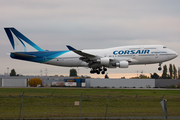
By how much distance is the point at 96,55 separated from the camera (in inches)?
2151

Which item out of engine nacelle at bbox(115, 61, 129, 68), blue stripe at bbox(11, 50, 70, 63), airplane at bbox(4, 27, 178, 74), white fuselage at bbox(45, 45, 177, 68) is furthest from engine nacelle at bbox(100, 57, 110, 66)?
blue stripe at bbox(11, 50, 70, 63)

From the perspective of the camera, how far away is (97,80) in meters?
87.6

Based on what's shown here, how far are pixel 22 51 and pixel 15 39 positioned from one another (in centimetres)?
394

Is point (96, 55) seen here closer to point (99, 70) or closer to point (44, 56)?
point (99, 70)

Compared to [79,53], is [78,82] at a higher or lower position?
lower

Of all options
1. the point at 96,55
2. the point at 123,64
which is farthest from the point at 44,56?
the point at 123,64

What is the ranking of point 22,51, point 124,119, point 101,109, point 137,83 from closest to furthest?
point 124,119 → point 101,109 → point 22,51 → point 137,83

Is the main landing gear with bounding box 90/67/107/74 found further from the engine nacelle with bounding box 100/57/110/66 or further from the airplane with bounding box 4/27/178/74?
the engine nacelle with bounding box 100/57/110/66

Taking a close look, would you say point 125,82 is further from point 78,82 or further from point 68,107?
point 68,107

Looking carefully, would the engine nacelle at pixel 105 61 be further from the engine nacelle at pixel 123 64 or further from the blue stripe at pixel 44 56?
the blue stripe at pixel 44 56

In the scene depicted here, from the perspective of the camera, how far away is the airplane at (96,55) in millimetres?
52812

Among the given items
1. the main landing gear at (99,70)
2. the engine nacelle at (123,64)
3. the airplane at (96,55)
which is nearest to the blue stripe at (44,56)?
the airplane at (96,55)

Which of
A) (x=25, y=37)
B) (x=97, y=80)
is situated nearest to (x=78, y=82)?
(x=97, y=80)

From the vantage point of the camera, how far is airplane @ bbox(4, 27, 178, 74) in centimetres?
5281
